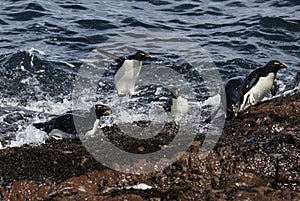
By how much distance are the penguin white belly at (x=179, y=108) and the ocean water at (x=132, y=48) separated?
185 mm

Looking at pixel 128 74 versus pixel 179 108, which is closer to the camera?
pixel 179 108

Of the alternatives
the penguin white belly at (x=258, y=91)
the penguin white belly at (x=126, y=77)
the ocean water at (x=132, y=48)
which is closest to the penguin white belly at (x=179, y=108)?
the ocean water at (x=132, y=48)

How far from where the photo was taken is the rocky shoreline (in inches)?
155

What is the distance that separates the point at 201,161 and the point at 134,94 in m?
5.18

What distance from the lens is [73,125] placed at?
20.7 ft

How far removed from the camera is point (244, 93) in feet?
22.3

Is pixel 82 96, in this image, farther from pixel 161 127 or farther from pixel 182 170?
pixel 182 170

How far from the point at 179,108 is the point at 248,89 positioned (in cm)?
98

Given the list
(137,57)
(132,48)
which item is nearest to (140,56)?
(137,57)

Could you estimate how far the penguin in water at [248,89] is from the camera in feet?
21.2

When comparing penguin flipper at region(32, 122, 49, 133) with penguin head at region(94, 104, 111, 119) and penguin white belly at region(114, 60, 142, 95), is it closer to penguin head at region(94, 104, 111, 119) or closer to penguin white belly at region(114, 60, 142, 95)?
penguin head at region(94, 104, 111, 119)

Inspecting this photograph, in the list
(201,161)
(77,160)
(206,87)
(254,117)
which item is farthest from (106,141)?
(206,87)

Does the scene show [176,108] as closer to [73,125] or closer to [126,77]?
[73,125]

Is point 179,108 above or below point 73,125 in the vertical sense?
below
